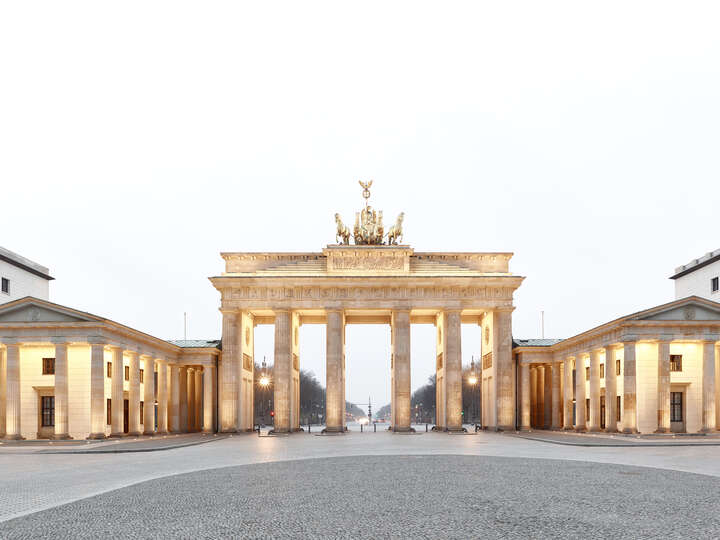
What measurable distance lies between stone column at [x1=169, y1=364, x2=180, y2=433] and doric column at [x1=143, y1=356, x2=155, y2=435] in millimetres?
6396

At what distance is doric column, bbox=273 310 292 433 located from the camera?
67.3m

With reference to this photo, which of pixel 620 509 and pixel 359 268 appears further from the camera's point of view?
pixel 359 268

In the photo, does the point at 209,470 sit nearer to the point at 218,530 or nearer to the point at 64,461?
the point at 64,461

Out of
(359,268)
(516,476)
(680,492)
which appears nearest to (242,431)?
(359,268)

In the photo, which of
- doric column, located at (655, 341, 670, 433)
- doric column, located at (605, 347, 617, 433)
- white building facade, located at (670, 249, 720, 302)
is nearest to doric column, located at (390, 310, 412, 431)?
doric column, located at (605, 347, 617, 433)

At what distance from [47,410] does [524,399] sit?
4177 centimetres

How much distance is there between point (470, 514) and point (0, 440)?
45731 mm

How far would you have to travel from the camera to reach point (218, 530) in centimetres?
1432

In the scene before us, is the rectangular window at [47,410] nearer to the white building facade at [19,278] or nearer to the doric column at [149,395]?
the doric column at [149,395]

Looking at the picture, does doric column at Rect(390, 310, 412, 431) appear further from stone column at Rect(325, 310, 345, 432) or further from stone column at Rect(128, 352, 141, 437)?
stone column at Rect(128, 352, 141, 437)

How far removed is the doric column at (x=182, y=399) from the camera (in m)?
73.1

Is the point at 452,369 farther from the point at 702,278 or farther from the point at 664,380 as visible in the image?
the point at 702,278

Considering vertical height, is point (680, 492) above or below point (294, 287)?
below

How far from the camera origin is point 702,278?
83.5 meters
